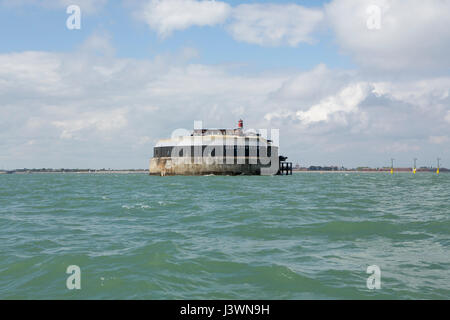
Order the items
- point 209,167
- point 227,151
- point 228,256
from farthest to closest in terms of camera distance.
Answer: point 227,151 → point 209,167 → point 228,256

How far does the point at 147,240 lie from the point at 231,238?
7.27 ft

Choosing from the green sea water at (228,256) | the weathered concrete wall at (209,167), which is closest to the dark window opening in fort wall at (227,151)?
the weathered concrete wall at (209,167)

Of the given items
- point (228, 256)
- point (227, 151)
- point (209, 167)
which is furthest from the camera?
point (227, 151)

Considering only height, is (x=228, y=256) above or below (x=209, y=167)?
below

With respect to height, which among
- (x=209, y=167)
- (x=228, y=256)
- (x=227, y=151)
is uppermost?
(x=227, y=151)

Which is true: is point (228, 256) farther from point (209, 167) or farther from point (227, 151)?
point (227, 151)

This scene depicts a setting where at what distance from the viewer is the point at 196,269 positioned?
276 inches

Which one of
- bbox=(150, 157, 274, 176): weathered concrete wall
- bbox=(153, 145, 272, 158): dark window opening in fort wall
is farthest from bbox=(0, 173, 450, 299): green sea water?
bbox=(153, 145, 272, 158): dark window opening in fort wall

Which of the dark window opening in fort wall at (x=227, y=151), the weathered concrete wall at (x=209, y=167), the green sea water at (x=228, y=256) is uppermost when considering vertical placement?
the dark window opening in fort wall at (x=227, y=151)

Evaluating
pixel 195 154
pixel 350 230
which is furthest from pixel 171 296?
pixel 195 154

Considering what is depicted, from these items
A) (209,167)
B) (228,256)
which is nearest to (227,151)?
(209,167)

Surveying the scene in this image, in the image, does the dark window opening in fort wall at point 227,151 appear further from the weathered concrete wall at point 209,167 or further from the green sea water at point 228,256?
the green sea water at point 228,256

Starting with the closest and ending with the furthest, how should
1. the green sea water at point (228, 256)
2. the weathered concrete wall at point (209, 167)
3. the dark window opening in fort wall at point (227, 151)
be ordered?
the green sea water at point (228, 256) → the weathered concrete wall at point (209, 167) → the dark window opening in fort wall at point (227, 151)

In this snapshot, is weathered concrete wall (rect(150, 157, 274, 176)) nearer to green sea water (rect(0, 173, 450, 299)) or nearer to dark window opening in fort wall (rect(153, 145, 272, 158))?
dark window opening in fort wall (rect(153, 145, 272, 158))
